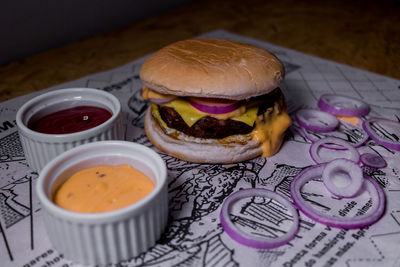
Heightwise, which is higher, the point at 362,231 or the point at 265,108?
the point at 265,108

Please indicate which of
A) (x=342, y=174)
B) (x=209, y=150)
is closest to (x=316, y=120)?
(x=342, y=174)

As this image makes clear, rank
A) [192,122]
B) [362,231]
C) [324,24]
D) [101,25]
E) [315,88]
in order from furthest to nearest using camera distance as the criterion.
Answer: [324,24] → [101,25] → [315,88] → [192,122] → [362,231]

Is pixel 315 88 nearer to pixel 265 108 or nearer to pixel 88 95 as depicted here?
pixel 265 108

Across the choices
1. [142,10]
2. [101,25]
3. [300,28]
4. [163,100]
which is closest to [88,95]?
[163,100]

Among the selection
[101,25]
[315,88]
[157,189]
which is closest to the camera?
[157,189]

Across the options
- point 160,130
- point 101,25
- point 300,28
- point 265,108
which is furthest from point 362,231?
point 101,25

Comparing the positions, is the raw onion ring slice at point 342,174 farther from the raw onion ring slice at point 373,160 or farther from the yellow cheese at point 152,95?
the yellow cheese at point 152,95

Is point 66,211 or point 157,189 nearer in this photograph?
point 66,211
